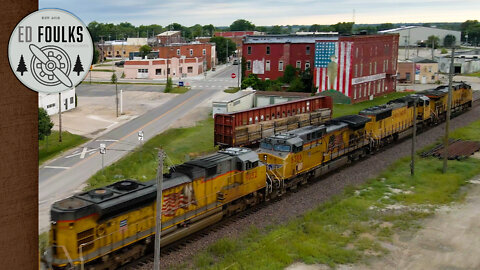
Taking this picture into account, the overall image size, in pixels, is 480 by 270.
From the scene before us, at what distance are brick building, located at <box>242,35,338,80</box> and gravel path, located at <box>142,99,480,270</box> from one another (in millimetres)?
35880

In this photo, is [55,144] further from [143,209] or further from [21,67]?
[21,67]

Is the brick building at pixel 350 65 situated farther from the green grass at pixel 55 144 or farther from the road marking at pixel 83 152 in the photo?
the road marking at pixel 83 152

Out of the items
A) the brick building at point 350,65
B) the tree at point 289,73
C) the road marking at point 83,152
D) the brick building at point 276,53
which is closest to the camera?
the road marking at point 83,152

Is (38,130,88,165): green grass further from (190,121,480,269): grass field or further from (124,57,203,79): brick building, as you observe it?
(124,57,203,79): brick building

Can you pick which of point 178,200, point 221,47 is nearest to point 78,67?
point 178,200

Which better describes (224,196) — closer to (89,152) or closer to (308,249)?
(308,249)

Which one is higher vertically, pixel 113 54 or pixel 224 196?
pixel 113 54

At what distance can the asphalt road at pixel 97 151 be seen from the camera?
100 feet

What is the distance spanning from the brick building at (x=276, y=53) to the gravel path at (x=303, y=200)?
35880mm

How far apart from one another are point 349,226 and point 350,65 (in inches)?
1817

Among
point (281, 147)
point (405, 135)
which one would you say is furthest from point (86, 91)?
point (281, 147)

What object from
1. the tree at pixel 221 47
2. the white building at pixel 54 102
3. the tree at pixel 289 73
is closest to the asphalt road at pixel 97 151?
the white building at pixel 54 102

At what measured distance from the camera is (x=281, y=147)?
2784 centimetres

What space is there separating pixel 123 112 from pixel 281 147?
3883 centimetres
